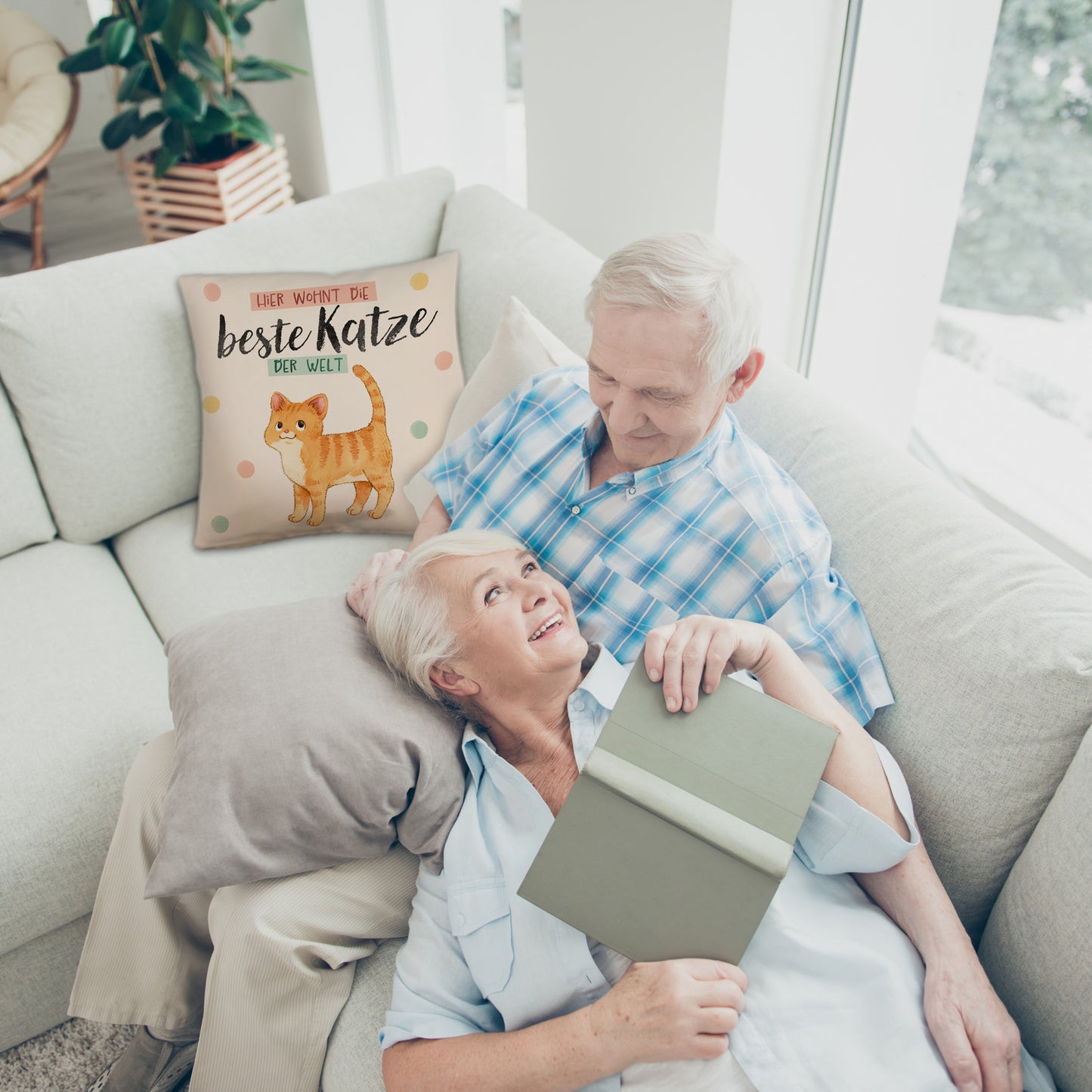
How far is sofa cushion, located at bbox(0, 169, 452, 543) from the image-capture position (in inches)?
64.2

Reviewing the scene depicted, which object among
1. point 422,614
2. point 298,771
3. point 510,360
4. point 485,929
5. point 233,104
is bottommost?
point 485,929

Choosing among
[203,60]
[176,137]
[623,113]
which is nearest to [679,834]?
[623,113]

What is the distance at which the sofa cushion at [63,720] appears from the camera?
4.10 ft

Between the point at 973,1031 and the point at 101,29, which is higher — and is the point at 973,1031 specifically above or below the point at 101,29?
below

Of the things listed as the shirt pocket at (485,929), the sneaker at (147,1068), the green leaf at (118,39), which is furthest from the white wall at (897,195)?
the green leaf at (118,39)

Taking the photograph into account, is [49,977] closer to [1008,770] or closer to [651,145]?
[1008,770]

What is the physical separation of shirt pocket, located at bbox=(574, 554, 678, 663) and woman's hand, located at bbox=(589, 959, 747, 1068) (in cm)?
46

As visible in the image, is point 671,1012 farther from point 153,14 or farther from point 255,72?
point 255,72

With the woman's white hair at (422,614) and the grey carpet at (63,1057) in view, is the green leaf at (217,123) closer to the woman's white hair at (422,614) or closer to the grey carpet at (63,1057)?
the woman's white hair at (422,614)

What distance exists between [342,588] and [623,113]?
3.98ft

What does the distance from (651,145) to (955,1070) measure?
1733 millimetres

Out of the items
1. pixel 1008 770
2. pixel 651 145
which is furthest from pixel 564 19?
pixel 1008 770

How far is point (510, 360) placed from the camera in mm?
1558

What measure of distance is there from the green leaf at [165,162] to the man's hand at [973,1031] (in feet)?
9.70
